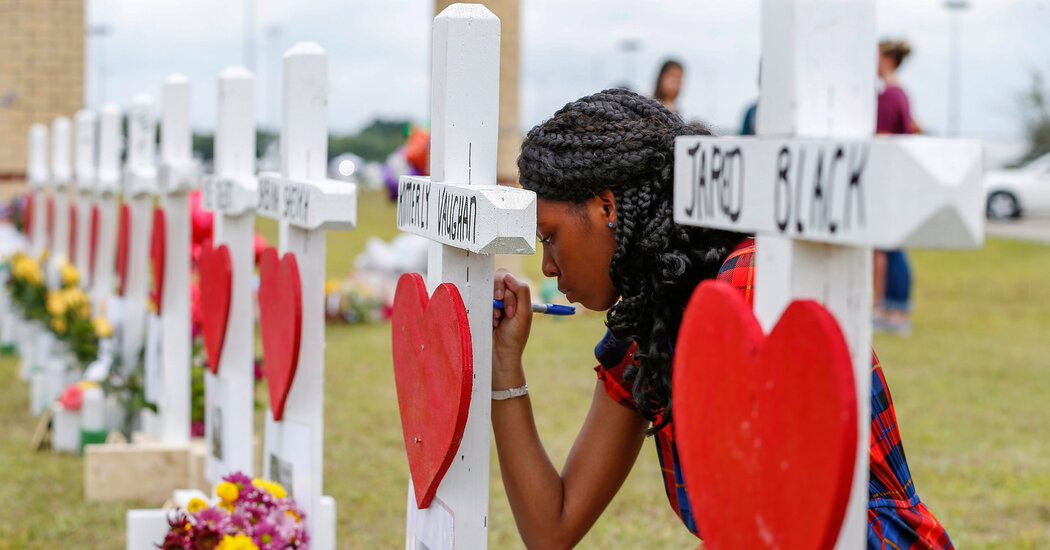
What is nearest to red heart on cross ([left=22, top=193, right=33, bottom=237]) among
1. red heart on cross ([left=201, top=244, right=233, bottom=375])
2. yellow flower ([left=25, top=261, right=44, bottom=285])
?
yellow flower ([left=25, top=261, right=44, bottom=285])

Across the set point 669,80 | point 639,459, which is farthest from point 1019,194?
point 639,459

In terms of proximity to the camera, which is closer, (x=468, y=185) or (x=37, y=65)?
(x=468, y=185)

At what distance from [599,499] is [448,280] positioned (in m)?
0.55

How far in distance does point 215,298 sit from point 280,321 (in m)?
0.65

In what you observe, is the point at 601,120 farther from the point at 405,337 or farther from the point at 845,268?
the point at 845,268

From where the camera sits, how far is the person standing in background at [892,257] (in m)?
7.52

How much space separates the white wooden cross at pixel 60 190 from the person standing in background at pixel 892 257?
5264 mm

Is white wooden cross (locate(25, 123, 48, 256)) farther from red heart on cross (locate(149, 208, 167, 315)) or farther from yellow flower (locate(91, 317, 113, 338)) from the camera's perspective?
red heart on cross (locate(149, 208, 167, 315))

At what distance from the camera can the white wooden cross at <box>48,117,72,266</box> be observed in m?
7.32

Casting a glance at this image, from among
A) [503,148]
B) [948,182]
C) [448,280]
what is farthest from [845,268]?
[503,148]

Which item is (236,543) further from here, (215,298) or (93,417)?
(93,417)

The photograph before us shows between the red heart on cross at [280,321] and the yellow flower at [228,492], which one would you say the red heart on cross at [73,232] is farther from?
the yellow flower at [228,492]

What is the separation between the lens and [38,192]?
8344 mm

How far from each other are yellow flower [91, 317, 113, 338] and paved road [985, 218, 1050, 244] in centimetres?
1590
